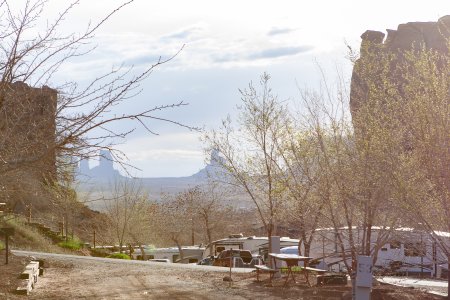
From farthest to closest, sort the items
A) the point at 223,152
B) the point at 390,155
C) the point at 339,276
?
the point at 223,152 < the point at 339,276 < the point at 390,155

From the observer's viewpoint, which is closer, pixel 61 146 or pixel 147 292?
pixel 61 146

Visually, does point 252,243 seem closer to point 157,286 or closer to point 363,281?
point 157,286

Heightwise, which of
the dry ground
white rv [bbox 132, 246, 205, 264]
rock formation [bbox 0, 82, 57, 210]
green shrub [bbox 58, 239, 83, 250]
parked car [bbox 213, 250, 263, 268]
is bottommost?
white rv [bbox 132, 246, 205, 264]

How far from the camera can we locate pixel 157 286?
52.2ft

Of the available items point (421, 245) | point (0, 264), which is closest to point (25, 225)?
point (0, 264)

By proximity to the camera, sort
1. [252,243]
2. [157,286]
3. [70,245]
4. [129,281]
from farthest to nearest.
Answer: [252,243], [70,245], [129,281], [157,286]

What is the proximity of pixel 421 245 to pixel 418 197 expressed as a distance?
1.86 metres

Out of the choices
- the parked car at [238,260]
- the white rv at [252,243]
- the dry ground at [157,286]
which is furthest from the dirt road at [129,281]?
the white rv at [252,243]

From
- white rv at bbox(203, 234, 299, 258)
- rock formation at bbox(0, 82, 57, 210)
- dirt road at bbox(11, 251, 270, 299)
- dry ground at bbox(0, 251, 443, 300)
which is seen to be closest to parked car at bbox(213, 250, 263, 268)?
white rv at bbox(203, 234, 299, 258)

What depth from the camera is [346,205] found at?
1482cm

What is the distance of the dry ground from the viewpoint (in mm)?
14180

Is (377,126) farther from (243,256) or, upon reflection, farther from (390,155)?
(243,256)

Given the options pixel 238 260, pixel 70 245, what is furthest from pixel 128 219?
pixel 238 260

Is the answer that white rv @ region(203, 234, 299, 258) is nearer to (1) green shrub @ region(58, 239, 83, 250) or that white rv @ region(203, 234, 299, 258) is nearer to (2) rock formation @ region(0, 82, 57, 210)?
(1) green shrub @ region(58, 239, 83, 250)
